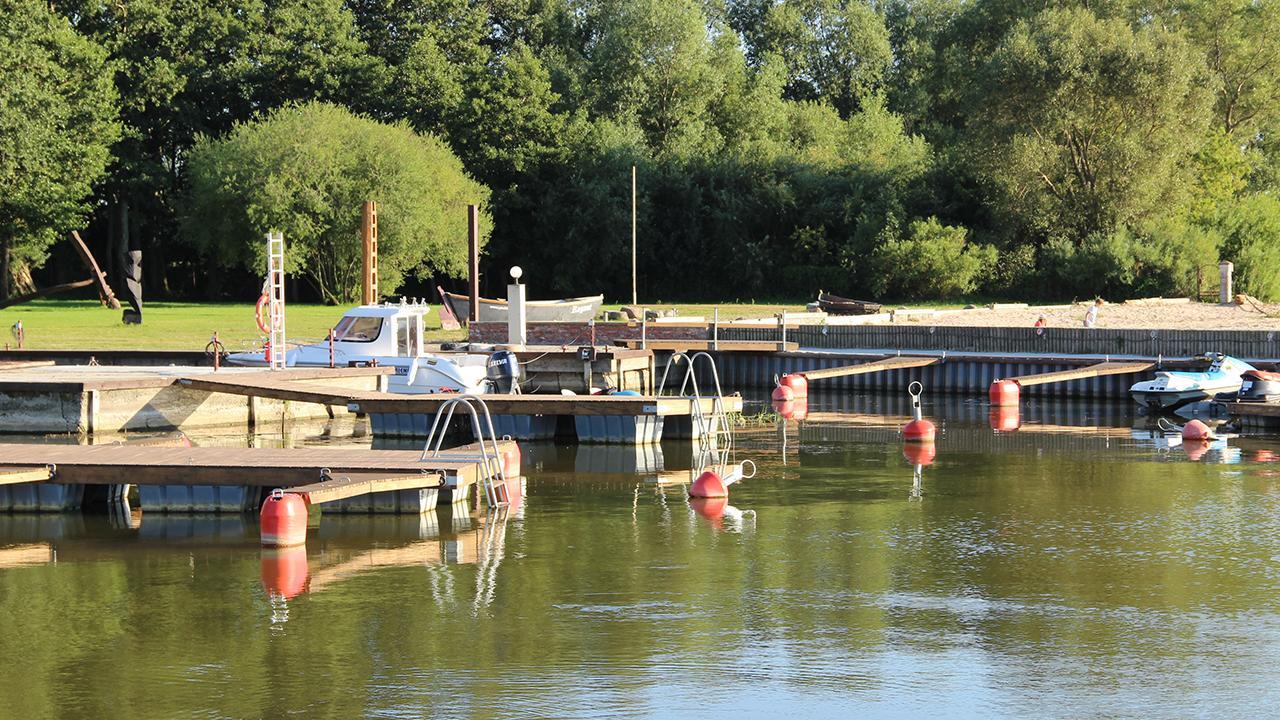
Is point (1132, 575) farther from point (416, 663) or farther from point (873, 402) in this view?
point (873, 402)

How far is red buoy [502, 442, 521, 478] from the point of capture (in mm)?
22438

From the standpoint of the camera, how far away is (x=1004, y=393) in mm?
36844

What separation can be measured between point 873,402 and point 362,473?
836 inches

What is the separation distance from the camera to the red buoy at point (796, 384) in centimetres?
3909

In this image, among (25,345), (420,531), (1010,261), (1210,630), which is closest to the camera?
(1210,630)

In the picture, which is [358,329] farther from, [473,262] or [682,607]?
[682,607]

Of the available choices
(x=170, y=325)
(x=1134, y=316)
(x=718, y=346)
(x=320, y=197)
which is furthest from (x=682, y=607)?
(x=320, y=197)

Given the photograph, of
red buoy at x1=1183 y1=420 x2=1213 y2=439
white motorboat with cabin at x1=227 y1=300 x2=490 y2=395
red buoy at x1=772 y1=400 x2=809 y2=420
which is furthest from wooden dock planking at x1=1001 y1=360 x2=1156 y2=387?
white motorboat with cabin at x1=227 y1=300 x2=490 y2=395

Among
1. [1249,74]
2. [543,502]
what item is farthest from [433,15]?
[543,502]

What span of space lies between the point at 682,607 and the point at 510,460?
7.29m

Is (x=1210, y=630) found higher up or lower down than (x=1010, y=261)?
lower down

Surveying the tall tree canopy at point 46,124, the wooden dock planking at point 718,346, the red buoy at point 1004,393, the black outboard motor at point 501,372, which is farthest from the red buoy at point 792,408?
the tall tree canopy at point 46,124

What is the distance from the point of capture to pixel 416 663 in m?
13.8

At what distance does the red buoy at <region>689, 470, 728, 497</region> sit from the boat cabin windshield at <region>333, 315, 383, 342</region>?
14.1 metres
